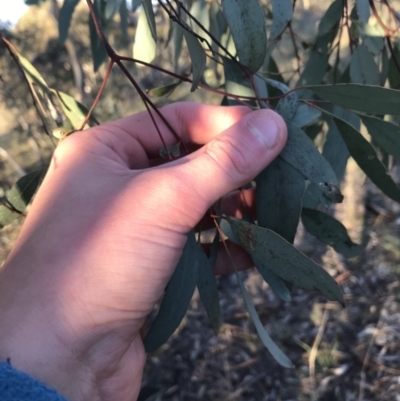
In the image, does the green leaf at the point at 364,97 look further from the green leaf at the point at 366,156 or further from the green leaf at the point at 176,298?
the green leaf at the point at 176,298

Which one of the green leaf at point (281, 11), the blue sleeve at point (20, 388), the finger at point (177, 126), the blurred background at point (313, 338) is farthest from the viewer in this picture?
the blurred background at point (313, 338)

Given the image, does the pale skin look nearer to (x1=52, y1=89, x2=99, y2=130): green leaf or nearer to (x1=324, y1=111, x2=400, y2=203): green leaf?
(x1=324, y1=111, x2=400, y2=203): green leaf

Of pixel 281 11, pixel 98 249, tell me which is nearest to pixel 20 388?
pixel 98 249

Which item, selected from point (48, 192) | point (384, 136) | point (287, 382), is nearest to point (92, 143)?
point (48, 192)

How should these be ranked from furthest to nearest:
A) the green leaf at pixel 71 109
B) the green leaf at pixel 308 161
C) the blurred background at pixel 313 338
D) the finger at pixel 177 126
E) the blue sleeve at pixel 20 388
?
the blurred background at pixel 313 338
the green leaf at pixel 71 109
the finger at pixel 177 126
the green leaf at pixel 308 161
the blue sleeve at pixel 20 388

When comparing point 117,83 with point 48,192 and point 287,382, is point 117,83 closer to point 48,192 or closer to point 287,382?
point 287,382

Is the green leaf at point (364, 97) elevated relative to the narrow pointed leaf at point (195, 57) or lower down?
lower down

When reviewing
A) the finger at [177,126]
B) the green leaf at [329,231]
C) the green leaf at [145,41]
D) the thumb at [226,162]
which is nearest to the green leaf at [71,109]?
the finger at [177,126]

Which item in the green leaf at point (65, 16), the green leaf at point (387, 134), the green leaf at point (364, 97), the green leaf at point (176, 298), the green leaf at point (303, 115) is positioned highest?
the green leaf at point (65, 16)

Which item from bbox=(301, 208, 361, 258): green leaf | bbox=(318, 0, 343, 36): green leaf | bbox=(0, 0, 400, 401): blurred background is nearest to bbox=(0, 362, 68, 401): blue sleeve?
bbox=(301, 208, 361, 258): green leaf
